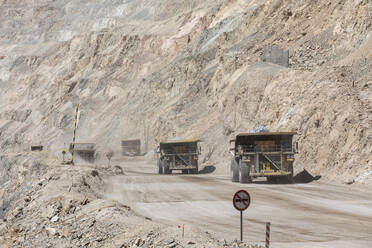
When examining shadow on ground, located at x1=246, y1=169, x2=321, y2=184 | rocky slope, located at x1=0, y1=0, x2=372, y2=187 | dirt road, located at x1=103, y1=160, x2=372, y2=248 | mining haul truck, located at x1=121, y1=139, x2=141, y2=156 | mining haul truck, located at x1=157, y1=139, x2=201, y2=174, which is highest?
rocky slope, located at x1=0, y1=0, x2=372, y2=187

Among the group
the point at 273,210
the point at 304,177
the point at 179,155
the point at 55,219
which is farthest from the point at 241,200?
the point at 179,155

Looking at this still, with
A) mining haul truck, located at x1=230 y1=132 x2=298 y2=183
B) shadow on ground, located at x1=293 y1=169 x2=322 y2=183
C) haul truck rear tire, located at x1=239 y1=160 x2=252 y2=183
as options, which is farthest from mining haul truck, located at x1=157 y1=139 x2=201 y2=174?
mining haul truck, located at x1=230 y1=132 x2=298 y2=183

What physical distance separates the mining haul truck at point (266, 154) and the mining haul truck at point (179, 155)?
30.1 feet

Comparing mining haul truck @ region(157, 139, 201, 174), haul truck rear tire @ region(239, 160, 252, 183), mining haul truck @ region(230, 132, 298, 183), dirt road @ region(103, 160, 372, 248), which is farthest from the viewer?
mining haul truck @ region(157, 139, 201, 174)

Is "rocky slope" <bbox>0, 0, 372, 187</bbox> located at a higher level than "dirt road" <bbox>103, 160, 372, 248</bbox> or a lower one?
higher

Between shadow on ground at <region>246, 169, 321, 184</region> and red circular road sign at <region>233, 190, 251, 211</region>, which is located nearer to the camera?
red circular road sign at <region>233, 190, 251, 211</region>

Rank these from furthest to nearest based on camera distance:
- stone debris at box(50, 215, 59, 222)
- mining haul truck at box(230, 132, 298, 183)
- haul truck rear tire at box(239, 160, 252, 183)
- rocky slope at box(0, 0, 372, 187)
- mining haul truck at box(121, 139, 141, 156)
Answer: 1. mining haul truck at box(121, 139, 141, 156)
2. rocky slope at box(0, 0, 372, 187)
3. haul truck rear tire at box(239, 160, 252, 183)
4. mining haul truck at box(230, 132, 298, 183)
5. stone debris at box(50, 215, 59, 222)

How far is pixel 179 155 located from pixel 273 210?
61.4 ft

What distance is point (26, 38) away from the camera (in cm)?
13675

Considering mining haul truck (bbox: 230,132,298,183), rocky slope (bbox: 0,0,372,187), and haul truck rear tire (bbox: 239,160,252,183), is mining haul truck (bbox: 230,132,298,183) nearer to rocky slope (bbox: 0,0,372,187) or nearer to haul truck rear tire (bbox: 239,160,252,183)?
haul truck rear tire (bbox: 239,160,252,183)

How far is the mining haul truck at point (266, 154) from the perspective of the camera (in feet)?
80.5

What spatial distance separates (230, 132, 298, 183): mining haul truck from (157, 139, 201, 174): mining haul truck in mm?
9184

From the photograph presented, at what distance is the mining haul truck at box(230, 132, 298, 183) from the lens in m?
24.5

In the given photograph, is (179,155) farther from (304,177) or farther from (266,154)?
(266,154)
